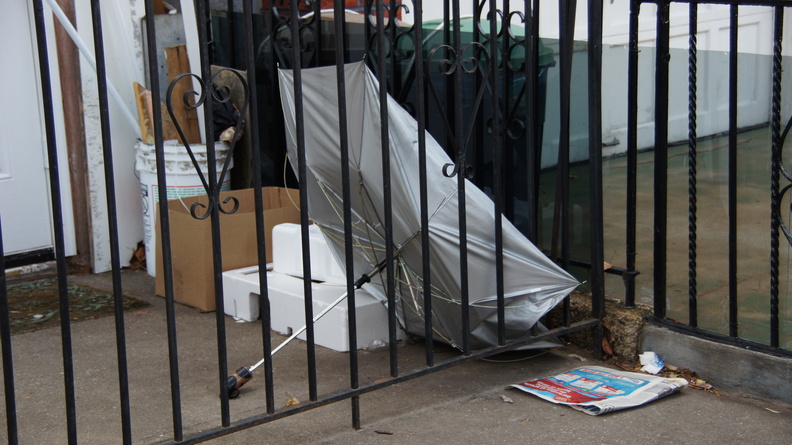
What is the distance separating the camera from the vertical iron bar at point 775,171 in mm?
2691

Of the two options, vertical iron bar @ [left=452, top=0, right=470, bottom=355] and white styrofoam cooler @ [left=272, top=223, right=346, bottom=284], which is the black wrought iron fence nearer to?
vertical iron bar @ [left=452, top=0, right=470, bottom=355]

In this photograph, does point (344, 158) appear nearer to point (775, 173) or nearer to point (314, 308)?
point (314, 308)

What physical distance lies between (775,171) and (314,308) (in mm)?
1811

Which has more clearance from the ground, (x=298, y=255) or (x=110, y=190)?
(x=110, y=190)

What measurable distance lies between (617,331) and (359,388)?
3.74 ft

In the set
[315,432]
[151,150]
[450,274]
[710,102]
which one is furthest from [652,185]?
[151,150]

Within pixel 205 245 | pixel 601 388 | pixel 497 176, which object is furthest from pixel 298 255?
pixel 601 388

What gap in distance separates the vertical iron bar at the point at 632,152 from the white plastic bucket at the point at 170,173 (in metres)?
2.04

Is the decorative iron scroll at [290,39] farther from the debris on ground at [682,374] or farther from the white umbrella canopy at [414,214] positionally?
the debris on ground at [682,374]

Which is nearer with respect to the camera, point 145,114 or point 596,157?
point 596,157

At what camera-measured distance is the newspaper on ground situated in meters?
2.82

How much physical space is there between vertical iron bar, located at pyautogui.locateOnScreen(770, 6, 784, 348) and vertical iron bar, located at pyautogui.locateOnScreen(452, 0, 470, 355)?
101 cm

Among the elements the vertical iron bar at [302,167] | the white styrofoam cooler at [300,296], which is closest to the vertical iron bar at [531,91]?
the white styrofoam cooler at [300,296]

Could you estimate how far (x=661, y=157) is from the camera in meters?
3.09
